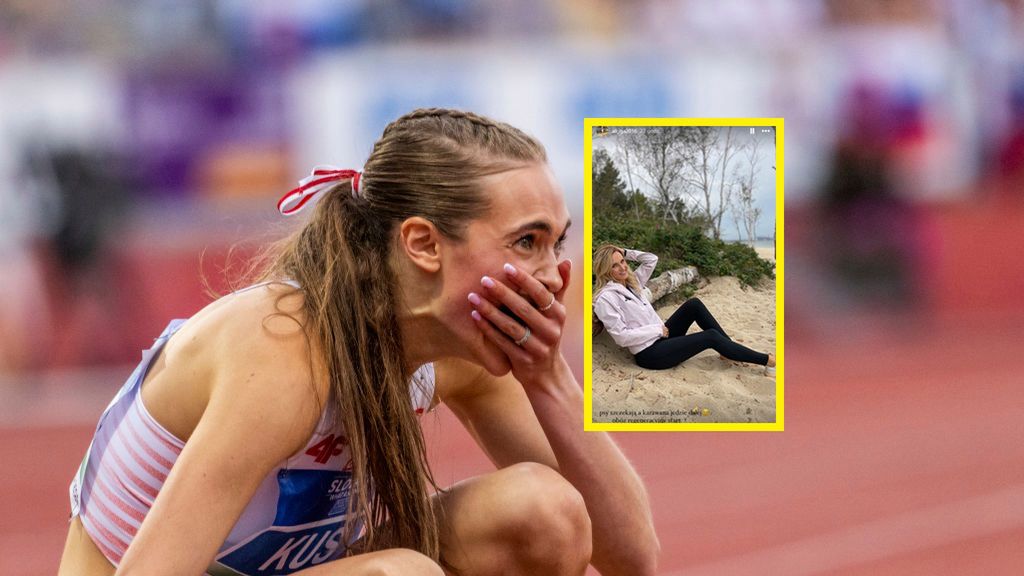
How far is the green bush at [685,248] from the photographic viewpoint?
7.27 ft

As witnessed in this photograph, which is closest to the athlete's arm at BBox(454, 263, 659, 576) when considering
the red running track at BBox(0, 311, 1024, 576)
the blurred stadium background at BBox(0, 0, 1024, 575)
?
the red running track at BBox(0, 311, 1024, 576)

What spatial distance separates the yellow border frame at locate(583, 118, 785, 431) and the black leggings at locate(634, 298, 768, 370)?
0.08 m

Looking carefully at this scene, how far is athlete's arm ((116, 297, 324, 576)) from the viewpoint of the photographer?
192 cm

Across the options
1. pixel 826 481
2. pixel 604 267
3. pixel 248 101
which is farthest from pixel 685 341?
pixel 248 101

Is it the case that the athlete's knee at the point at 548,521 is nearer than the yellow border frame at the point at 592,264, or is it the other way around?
the yellow border frame at the point at 592,264

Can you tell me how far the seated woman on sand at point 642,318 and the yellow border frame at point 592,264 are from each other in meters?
0.03

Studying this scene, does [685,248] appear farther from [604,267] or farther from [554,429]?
[554,429]

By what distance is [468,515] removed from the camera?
7.97ft

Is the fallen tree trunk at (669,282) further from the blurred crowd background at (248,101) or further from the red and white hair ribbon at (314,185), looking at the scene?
the blurred crowd background at (248,101)

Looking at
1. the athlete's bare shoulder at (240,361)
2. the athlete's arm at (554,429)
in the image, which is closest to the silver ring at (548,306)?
the athlete's arm at (554,429)

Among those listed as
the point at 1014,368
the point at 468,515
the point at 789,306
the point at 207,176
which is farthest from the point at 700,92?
the point at 468,515

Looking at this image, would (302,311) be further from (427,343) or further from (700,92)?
(700,92)

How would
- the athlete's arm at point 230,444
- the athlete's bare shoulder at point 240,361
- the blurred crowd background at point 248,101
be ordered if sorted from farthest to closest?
1. the blurred crowd background at point 248,101
2. the athlete's bare shoulder at point 240,361
3. the athlete's arm at point 230,444

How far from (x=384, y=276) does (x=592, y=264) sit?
368mm
